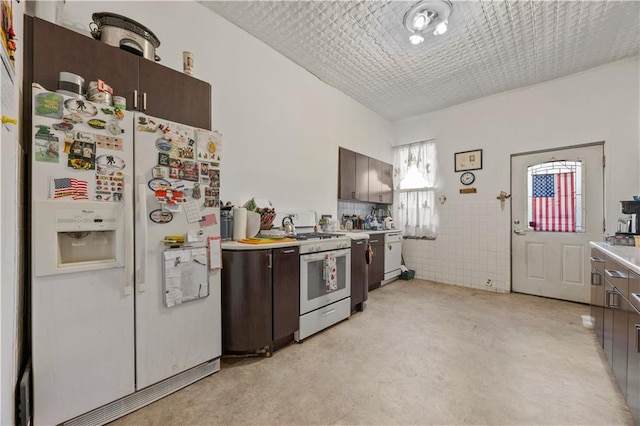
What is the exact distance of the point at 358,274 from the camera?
10.3 ft

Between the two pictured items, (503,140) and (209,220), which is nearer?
(209,220)

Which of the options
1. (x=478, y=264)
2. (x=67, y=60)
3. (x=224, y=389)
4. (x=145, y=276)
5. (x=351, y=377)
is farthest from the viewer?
(x=478, y=264)

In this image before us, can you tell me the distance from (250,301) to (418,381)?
133cm

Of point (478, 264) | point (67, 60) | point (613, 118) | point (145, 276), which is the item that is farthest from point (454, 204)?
point (67, 60)

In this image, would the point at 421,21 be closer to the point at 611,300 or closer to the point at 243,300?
the point at 611,300

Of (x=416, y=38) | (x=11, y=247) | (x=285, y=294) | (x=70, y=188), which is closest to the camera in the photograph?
(x=11, y=247)

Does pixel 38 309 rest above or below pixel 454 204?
below

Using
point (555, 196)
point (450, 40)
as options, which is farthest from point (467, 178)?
point (450, 40)

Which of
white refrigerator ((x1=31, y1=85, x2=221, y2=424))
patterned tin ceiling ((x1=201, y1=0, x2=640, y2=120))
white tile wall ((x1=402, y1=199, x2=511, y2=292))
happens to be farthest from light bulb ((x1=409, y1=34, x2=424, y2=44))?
white tile wall ((x1=402, y1=199, x2=511, y2=292))

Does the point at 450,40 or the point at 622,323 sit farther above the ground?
the point at 450,40

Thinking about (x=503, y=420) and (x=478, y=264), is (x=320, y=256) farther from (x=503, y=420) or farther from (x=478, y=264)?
(x=478, y=264)

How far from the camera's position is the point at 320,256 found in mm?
2586

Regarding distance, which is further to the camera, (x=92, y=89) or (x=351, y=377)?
(x=351, y=377)

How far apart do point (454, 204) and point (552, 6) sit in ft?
8.90
